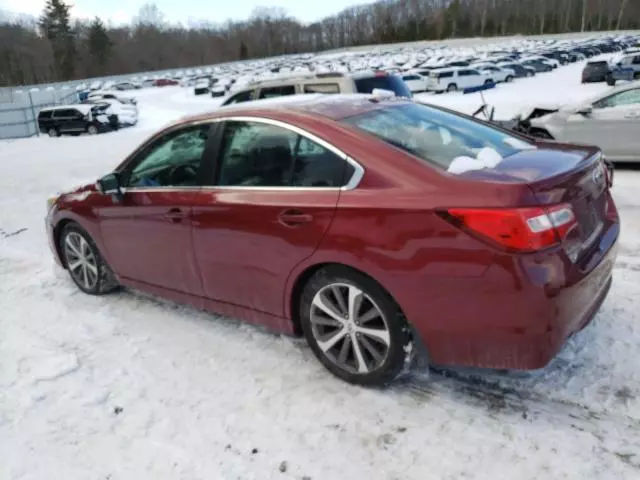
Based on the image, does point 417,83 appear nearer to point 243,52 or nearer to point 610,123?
point 610,123

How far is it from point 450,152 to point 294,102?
3.76ft

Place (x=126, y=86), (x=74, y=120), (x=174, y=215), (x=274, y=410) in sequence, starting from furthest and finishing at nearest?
(x=126, y=86)
(x=74, y=120)
(x=174, y=215)
(x=274, y=410)

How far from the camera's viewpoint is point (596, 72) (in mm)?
30609

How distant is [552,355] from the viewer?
2721 mm

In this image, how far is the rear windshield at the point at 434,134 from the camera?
10.3 feet

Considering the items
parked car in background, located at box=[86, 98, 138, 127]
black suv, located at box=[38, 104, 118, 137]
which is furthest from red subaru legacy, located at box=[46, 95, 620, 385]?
parked car in background, located at box=[86, 98, 138, 127]

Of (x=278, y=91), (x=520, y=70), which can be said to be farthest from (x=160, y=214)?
(x=520, y=70)

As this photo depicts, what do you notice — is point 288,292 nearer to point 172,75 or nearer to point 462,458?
point 462,458

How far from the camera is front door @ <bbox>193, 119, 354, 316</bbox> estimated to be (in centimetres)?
315

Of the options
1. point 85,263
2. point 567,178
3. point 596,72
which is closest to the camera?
point 567,178

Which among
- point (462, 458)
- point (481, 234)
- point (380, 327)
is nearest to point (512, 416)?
point (462, 458)

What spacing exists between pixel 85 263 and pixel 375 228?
10.0 ft

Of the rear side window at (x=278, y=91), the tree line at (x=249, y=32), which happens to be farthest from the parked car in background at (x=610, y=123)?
the tree line at (x=249, y=32)

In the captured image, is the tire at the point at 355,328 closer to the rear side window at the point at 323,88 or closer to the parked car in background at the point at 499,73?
the rear side window at the point at 323,88
